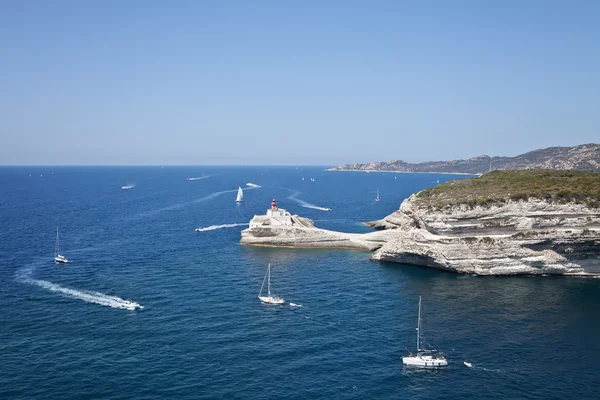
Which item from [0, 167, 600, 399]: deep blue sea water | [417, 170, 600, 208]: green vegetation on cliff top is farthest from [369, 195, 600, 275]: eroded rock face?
[0, 167, 600, 399]: deep blue sea water

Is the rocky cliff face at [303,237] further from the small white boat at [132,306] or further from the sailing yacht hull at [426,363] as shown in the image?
the sailing yacht hull at [426,363]

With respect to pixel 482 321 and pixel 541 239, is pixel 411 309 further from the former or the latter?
pixel 541 239

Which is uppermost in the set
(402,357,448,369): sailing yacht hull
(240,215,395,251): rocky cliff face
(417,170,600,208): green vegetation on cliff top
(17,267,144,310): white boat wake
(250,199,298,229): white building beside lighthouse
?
(417,170,600,208): green vegetation on cliff top

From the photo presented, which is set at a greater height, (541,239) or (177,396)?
(541,239)

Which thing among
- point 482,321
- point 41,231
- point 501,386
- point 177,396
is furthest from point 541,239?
point 41,231

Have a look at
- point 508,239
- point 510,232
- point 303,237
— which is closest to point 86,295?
point 303,237

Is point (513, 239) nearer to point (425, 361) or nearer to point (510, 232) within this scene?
point (510, 232)

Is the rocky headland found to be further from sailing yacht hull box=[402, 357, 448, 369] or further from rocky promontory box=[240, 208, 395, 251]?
sailing yacht hull box=[402, 357, 448, 369]
